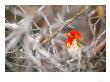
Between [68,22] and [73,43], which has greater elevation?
[68,22]

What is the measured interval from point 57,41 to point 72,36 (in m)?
0.10

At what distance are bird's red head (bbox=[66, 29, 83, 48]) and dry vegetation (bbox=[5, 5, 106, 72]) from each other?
0.07ft

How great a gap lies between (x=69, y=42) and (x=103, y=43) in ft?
0.66

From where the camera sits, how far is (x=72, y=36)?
269 cm

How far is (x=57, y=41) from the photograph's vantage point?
2.66 metres

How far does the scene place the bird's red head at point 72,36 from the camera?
8.78 feet

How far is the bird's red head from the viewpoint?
2677 mm

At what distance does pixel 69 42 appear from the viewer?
268cm

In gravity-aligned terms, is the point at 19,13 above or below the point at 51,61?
above

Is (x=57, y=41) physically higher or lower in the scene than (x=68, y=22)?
lower
